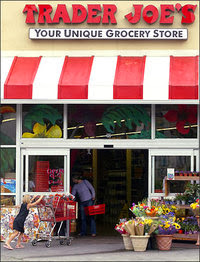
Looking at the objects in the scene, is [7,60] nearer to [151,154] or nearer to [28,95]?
[28,95]

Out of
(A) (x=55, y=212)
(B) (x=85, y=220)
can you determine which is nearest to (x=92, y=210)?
(B) (x=85, y=220)

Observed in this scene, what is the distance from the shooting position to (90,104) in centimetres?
1823

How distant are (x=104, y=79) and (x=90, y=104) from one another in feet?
4.00

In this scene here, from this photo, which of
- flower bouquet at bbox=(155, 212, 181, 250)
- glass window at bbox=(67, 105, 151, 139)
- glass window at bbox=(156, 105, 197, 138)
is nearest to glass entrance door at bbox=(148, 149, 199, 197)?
glass window at bbox=(156, 105, 197, 138)

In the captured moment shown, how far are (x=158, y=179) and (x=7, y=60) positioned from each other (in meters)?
5.11

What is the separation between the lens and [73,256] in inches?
579

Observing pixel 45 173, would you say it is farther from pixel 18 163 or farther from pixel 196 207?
pixel 196 207

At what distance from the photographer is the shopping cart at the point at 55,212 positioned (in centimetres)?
1656

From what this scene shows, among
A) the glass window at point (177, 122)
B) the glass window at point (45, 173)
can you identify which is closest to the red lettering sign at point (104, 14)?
the glass window at point (177, 122)

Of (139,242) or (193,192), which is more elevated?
(193,192)

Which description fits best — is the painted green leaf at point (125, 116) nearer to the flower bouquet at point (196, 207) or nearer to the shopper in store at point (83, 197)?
→ the shopper in store at point (83, 197)

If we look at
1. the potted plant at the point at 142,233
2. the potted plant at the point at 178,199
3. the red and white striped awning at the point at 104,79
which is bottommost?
the potted plant at the point at 142,233

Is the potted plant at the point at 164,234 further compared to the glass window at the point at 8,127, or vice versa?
the glass window at the point at 8,127

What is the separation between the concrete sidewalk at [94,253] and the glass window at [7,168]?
187cm
